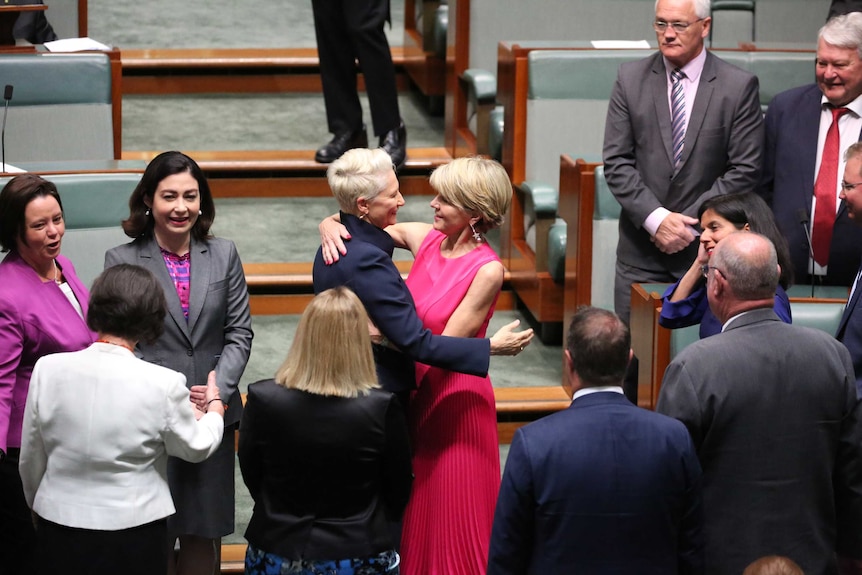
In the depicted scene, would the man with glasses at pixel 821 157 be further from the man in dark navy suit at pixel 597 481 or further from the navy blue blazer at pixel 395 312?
the man in dark navy suit at pixel 597 481

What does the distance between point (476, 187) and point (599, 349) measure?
48 cm

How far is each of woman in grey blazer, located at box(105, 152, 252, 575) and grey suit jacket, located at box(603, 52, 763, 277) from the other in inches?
33.7

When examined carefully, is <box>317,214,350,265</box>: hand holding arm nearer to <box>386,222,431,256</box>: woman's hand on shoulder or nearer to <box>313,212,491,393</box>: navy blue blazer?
<box>313,212,491,393</box>: navy blue blazer

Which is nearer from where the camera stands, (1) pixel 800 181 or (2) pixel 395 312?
(2) pixel 395 312

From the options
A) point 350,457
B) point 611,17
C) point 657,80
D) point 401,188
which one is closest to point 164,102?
point 401,188

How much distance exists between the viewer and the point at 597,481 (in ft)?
5.00

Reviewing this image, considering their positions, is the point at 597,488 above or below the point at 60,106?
below

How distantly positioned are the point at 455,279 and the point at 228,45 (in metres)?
2.61

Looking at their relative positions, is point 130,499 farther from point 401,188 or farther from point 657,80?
point 401,188

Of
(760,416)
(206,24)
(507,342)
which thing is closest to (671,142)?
(507,342)

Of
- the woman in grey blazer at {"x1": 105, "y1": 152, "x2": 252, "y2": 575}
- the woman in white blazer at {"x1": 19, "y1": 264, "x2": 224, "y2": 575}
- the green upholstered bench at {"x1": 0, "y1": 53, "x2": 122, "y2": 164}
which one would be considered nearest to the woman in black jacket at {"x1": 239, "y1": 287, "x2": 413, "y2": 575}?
the woman in white blazer at {"x1": 19, "y1": 264, "x2": 224, "y2": 575}

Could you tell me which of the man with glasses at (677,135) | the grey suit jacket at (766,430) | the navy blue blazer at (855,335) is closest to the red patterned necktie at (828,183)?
the man with glasses at (677,135)

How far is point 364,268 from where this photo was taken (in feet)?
6.28

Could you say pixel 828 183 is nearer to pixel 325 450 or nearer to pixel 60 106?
pixel 325 450
